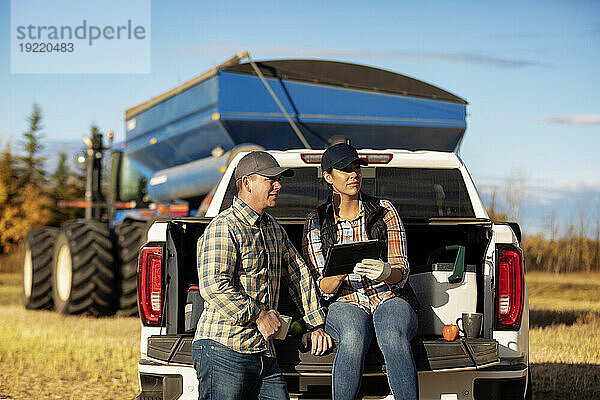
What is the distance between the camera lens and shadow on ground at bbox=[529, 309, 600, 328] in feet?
42.1

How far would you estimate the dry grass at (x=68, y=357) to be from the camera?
7883 mm

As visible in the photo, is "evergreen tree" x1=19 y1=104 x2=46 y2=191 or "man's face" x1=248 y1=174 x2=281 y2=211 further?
"evergreen tree" x1=19 y1=104 x2=46 y2=191

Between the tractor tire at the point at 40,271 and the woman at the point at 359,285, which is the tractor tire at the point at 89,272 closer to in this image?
the tractor tire at the point at 40,271

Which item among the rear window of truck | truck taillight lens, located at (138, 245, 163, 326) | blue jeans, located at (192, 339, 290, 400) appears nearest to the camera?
blue jeans, located at (192, 339, 290, 400)

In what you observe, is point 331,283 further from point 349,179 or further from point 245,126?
point 245,126

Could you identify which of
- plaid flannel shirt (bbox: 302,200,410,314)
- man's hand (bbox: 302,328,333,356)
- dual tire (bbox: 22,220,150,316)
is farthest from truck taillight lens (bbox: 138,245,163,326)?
dual tire (bbox: 22,220,150,316)

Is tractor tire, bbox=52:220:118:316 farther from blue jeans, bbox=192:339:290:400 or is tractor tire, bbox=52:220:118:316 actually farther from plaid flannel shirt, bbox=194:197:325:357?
blue jeans, bbox=192:339:290:400

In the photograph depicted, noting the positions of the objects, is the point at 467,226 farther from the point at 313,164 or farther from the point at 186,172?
the point at 186,172

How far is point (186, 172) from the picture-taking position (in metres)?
12.6

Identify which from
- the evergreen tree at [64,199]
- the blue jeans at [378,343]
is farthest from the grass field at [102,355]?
the evergreen tree at [64,199]

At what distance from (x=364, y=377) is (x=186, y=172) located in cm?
791

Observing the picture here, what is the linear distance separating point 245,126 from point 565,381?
5067 millimetres

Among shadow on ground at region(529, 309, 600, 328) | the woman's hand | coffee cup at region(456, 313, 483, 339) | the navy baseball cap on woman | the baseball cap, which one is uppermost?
the navy baseball cap on woman

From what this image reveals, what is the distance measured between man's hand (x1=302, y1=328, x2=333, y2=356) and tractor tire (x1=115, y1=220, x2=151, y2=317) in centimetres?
796
